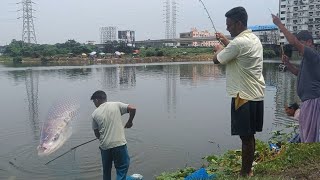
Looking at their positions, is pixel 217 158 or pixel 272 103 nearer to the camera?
pixel 217 158

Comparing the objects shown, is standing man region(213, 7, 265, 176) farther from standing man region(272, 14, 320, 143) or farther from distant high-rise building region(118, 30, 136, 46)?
distant high-rise building region(118, 30, 136, 46)

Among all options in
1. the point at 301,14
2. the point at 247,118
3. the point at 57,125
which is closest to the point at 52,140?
the point at 57,125

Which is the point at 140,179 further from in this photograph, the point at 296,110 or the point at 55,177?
the point at 296,110

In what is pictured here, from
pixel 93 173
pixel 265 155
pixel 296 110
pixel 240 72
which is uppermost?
pixel 240 72

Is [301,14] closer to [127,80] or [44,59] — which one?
[44,59]

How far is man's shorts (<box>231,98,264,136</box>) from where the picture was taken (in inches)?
188

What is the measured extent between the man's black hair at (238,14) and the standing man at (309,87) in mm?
732

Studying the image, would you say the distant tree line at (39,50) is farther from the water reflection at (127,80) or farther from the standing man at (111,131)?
the standing man at (111,131)

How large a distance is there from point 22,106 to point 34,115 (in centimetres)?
309

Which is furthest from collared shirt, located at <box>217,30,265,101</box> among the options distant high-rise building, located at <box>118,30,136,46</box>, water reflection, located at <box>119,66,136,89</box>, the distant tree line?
distant high-rise building, located at <box>118,30,136,46</box>

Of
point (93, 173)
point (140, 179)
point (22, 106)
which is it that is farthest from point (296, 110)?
point (22, 106)

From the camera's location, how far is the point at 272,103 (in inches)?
706

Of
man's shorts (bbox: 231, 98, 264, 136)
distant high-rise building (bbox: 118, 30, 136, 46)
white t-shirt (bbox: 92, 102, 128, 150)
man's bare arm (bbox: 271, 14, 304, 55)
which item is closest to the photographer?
man's shorts (bbox: 231, 98, 264, 136)

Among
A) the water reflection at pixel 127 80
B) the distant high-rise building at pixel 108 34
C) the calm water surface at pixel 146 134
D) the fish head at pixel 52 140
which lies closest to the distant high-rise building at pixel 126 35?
the distant high-rise building at pixel 108 34
